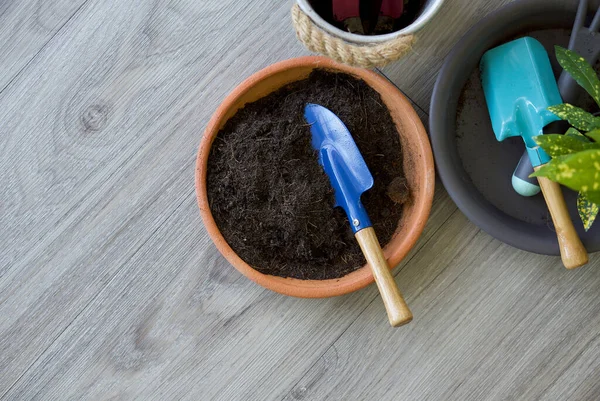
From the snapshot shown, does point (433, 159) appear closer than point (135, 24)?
Yes

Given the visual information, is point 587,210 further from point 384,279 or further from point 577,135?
point 384,279

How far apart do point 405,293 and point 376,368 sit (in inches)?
5.0

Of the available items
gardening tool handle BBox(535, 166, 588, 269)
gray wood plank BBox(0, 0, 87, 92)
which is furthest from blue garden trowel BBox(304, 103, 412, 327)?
gray wood plank BBox(0, 0, 87, 92)

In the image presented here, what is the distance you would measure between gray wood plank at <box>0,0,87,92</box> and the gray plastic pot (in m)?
0.60

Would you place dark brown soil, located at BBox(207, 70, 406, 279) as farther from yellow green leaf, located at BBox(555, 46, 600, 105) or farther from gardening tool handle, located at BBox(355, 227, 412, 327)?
yellow green leaf, located at BBox(555, 46, 600, 105)

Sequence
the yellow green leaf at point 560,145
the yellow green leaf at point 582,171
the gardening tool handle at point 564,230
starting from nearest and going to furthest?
the yellow green leaf at point 582,171 < the yellow green leaf at point 560,145 < the gardening tool handle at point 564,230

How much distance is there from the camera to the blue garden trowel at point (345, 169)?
75 centimetres

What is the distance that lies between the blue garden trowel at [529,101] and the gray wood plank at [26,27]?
0.65 metres

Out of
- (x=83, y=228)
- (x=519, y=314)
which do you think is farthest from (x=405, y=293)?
(x=83, y=228)

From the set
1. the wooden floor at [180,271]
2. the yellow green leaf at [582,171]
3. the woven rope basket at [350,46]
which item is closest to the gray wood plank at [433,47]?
the wooden floor at [180,271]

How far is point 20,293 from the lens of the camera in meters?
0.89

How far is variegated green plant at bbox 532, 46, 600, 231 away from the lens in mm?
482

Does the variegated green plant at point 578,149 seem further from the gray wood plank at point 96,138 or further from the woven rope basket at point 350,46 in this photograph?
the gray wood plank at point 96,138

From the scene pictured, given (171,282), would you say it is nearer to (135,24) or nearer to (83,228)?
(83,228)
